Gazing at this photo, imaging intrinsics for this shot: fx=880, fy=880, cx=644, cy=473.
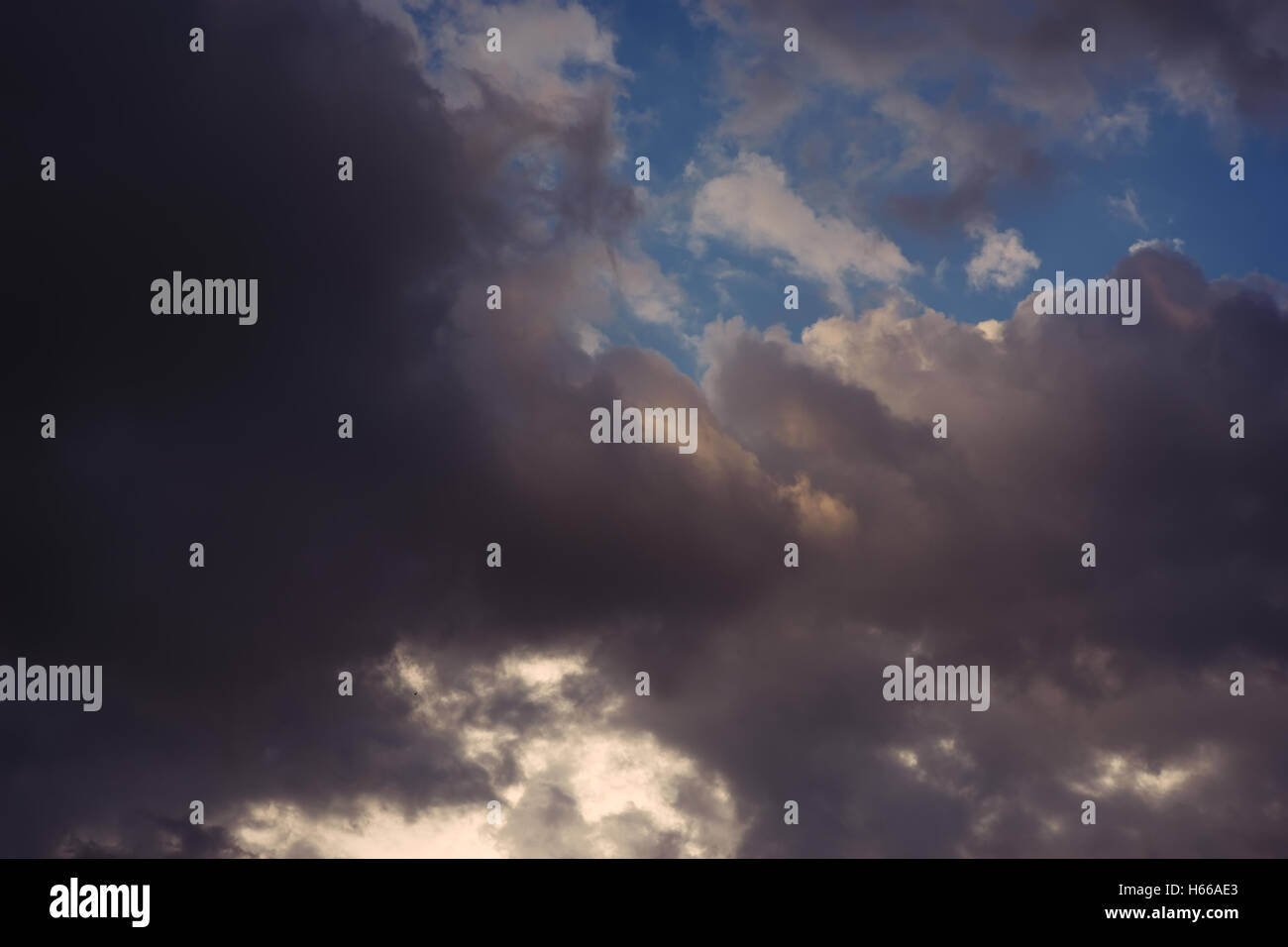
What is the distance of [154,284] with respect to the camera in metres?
56.0
